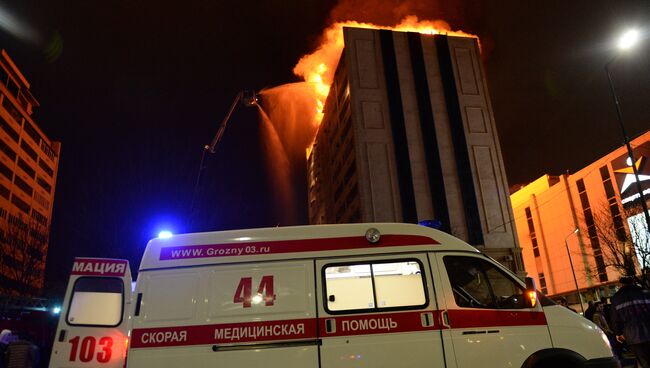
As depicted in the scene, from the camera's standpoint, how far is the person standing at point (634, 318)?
7.28m

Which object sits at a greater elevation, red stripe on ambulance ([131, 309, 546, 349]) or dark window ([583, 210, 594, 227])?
dark window ([583, 210, 594, 227])

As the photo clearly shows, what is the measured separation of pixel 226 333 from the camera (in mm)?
6145

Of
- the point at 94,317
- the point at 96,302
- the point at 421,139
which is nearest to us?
the point at 94,317

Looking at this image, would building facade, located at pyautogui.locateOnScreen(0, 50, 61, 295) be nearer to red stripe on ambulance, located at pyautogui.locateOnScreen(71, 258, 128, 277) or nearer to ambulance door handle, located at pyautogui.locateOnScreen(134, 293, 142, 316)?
red stripe on ambulance, located at pyautogui.locateOnScreen(71, 258, 128, 277)

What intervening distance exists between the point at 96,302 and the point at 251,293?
400 cm

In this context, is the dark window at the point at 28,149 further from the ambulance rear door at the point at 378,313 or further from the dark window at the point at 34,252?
the ambulance rear door at the point at 378,313

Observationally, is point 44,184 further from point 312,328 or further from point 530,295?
point 530,295

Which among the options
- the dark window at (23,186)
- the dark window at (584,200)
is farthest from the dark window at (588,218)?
the dark window at (23,186)

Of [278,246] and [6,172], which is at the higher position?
[6,172]

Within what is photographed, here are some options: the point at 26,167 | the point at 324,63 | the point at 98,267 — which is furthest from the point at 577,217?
the point at 26,167

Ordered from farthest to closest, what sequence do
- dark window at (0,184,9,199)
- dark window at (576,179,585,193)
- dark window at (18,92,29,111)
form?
1. dark window at (18,92,29,111)
2. dark window at (0,184,9,199)
3. dark window at (576,179,585,193)

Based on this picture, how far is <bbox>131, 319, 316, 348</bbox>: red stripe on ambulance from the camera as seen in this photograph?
611cm

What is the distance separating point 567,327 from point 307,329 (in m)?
3.54

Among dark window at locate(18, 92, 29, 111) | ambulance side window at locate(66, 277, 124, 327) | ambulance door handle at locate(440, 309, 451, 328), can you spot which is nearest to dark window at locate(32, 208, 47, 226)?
dark window at locate(18, 92, 29, 111)
